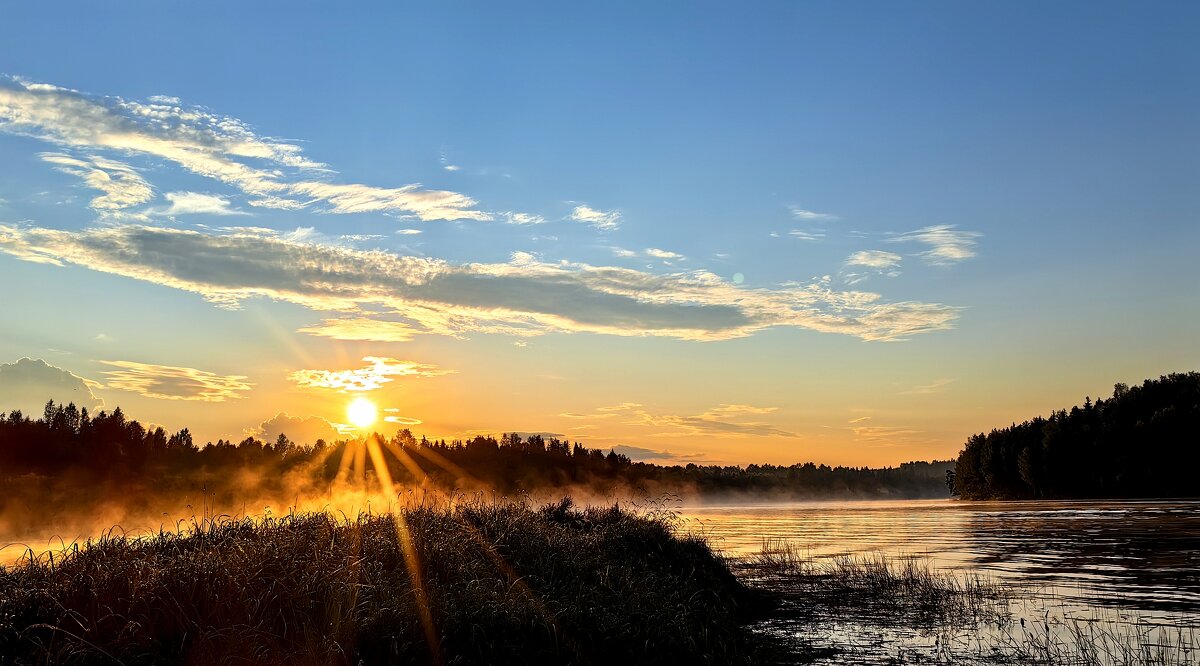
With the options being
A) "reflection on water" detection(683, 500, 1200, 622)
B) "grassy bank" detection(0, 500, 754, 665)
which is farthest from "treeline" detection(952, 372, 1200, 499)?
"grassy bank" detection(0, 500, 754, 665)

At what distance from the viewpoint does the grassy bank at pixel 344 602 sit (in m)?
11.4

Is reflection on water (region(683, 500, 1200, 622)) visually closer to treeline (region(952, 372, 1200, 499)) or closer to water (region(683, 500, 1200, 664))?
water (region(683, 500, 1200, 664))

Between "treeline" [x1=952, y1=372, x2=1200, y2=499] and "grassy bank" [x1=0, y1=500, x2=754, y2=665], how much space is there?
15025 centimetres

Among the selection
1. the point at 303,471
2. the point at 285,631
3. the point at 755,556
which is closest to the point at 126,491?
the point at 303,471

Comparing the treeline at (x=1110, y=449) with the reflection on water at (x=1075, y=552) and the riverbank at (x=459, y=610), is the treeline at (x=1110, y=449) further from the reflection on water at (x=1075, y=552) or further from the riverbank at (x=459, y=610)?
the riverbank at (x=459, y=610)

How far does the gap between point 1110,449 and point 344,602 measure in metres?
174

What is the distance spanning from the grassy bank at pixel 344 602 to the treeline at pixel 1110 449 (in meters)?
150

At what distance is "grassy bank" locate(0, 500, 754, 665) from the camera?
450 inches

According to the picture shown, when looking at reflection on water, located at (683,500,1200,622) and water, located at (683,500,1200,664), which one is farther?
reflection on water, located at (683,500,1200,622)

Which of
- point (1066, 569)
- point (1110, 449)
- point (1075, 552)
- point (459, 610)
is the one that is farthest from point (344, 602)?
point (1110, 449)

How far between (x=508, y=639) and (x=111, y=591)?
6.08 m

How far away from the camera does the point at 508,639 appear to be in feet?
43.6

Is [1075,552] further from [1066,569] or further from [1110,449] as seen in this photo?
[1110,449]

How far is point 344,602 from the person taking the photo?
1312 centimetres
